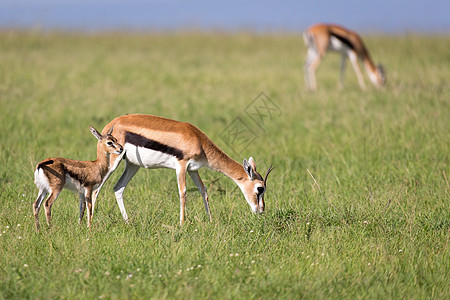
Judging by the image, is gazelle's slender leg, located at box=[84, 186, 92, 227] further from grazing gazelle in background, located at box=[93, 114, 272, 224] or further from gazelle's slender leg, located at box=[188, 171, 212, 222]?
gazelle's slender leg, located at box=[188, 171, 212, 222]

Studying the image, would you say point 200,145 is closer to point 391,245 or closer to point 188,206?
point 188,206

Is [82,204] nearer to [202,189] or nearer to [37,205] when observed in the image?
[37,205]

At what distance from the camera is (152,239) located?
4.29 metres

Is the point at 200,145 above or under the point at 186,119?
above

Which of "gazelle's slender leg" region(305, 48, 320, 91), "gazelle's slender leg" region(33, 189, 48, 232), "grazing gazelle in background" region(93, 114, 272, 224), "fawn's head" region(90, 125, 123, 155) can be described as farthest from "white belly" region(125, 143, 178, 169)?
"gazelle's slender leg" region(305, 48, 320, 91)

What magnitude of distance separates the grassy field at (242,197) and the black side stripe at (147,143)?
0.54 meters

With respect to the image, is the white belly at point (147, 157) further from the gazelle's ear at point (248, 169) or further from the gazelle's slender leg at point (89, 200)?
the gazelle's ear at point (248, 169)

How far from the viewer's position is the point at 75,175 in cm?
461

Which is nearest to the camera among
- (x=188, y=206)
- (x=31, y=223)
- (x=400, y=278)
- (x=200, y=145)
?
(x=400, y=278)

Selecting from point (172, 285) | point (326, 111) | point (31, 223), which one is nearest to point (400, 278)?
point (172, 285)

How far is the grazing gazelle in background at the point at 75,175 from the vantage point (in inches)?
171

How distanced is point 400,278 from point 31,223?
285cm

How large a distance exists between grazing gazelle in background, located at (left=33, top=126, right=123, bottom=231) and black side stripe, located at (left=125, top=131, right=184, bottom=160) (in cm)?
14

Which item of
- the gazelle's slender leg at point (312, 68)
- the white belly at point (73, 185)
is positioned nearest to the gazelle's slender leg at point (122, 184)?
the white belly at point (73, 185)
